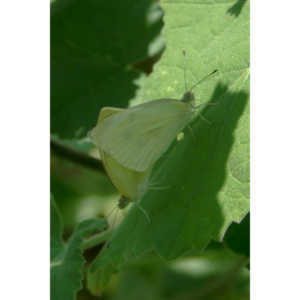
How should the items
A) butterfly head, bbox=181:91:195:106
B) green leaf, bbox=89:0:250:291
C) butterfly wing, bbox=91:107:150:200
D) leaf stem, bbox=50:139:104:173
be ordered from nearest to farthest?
green leaf, bbox=89:0:250:291, butterfly head, bbox=181:91:195:106, butterfly wing, bbox=91:107:150:200, leaf stem, bbox=50:139:104:173

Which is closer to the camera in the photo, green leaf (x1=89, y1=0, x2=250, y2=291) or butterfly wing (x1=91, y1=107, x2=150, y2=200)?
green leaf (x1=89, y1=0, x2=250, y2=291)

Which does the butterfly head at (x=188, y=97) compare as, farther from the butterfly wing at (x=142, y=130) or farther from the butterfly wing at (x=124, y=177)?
the butterfly wing at (x=124, y=177)

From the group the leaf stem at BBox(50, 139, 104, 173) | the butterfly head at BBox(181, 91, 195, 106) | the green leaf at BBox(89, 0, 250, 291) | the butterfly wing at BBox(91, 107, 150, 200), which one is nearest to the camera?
the green leaf at BBox(89, 0, 250, 291)

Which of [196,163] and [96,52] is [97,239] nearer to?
[196,163]

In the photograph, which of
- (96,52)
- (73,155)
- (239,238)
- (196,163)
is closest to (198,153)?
(196,163)

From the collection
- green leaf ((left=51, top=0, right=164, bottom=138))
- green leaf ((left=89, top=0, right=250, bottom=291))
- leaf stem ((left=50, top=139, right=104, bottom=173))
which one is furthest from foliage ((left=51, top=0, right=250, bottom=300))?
green leaf ((left=51, top=0, right=164, bottom=138))

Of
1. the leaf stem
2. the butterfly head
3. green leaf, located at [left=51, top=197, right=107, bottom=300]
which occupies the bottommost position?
the leaf stem

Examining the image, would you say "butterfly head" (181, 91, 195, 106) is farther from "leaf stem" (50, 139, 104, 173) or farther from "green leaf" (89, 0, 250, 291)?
"leaf stem" (50, 139, 104, 173)

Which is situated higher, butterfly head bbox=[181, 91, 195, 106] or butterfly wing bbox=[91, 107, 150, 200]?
butterfly head bbox=[181, 91, 195, 106]
